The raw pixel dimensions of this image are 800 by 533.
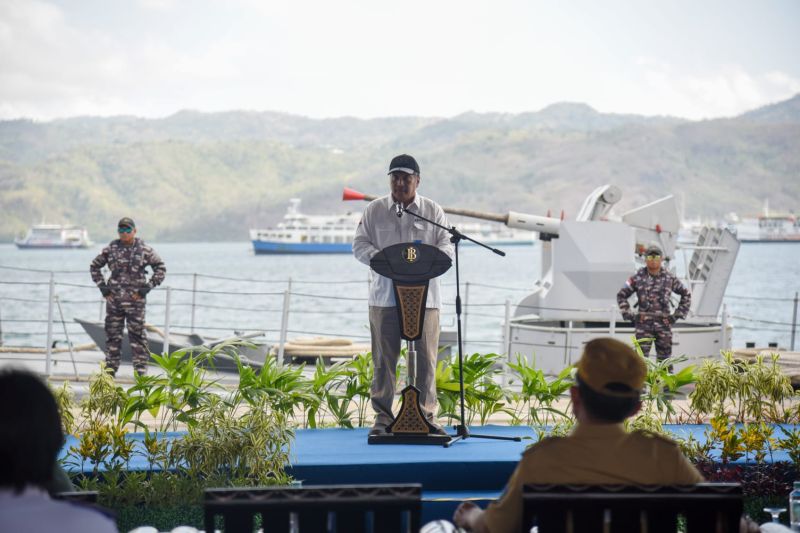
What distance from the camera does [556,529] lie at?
2252mm

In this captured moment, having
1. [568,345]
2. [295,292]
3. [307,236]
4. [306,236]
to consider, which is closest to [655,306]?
[568,345]

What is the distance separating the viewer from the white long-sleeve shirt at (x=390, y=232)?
5.30 m

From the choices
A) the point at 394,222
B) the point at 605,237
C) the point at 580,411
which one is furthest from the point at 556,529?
the point at 605,237

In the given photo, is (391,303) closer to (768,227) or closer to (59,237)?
Result: (59,237)

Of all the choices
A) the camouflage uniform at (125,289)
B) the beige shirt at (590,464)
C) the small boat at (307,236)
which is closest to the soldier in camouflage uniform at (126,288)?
the camouflage uniform at (125,289)

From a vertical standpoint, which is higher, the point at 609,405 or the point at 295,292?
the point at 295,292

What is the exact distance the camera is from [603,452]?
234 cm

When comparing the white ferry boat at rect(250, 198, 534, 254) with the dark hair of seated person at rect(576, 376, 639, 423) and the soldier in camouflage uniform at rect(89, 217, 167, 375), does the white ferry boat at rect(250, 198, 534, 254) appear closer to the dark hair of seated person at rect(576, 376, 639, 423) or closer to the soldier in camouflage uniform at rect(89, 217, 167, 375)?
the soldier in camouflage uniform at rect(89, 217, 167, 375)

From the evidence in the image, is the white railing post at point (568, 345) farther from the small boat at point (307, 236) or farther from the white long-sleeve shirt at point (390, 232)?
the small boat at point (307, 236)

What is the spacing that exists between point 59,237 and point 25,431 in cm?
9602

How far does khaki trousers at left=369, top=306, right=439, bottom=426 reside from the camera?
5.30 metres

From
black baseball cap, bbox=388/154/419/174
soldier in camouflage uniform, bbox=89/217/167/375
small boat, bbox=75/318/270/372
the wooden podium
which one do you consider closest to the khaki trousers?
the wooden podium

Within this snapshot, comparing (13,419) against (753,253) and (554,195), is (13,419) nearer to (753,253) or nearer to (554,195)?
(554,195)

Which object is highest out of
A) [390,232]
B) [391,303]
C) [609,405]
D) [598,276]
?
[598,276]
